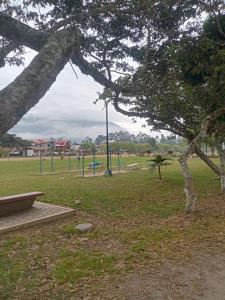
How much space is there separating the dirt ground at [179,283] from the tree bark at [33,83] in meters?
2.17

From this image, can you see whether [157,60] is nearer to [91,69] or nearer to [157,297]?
[91,69]

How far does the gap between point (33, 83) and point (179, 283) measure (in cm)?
273

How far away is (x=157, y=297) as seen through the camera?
3312 mm

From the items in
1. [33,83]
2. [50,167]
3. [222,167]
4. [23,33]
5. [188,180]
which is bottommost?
[50,167]

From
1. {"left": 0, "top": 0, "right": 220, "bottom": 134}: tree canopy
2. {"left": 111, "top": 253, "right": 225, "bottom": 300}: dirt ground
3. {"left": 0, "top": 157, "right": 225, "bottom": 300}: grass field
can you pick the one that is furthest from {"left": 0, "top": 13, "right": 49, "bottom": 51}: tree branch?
{"left": 111, "top": 253, "right": 225, "bottom": 300}: dirt ground

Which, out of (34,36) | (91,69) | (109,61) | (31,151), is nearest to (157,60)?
(109,61)

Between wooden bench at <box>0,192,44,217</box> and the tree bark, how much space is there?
4215mm

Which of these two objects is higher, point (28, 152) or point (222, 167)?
point (28, 152)

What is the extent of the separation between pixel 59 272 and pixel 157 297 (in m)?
1.35

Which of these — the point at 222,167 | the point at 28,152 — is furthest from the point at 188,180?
the point at 28,152

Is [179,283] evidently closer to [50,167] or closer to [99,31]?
[99,31]

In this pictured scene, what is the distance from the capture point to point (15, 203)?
7.13 metres

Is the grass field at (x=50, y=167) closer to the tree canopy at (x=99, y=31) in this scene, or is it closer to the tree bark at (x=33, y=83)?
the tree canopy at (x=99, y=31)

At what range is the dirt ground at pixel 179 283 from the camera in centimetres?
335
